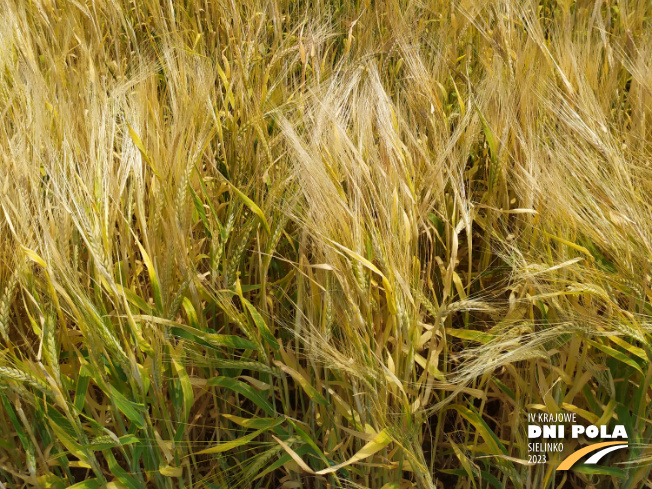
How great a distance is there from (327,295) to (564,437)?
35 centimetres

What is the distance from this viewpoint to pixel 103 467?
822 millimetres

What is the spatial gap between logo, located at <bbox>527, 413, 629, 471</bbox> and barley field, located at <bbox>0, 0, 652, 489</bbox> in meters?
0.01

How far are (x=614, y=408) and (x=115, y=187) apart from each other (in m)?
0.64

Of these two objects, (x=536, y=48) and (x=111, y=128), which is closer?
(x=111, y=128)

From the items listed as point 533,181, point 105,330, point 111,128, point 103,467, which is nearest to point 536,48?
point 533,181

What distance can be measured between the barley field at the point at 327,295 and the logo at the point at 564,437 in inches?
0.6

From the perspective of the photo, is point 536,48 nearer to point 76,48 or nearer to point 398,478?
point 398,478

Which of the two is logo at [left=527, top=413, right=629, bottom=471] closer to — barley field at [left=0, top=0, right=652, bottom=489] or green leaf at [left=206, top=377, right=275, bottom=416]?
barley field at [left=0, top=0, right=652, bottom=489]

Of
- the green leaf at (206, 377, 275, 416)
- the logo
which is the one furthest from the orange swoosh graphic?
the green leaf at (206, 377, 275, 416)

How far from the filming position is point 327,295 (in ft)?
Result: 2.08

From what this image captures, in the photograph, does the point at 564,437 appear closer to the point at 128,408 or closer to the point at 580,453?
the point at 580,453

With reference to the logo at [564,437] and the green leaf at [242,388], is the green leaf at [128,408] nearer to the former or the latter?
the green leaf at [242,388]

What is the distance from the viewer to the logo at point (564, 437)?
711mm

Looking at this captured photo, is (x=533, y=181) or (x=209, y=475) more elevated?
(x=533, y=181)
